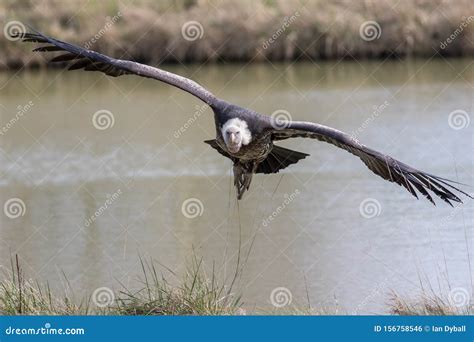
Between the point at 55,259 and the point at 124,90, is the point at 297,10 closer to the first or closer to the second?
the point at 124,90

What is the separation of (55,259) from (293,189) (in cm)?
458

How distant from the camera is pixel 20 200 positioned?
58.0 ft
